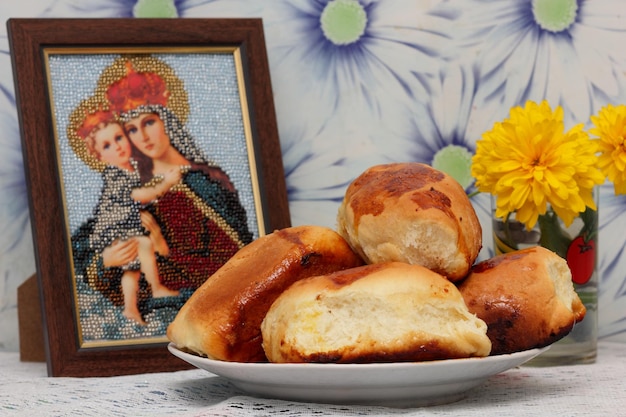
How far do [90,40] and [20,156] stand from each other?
7.9 inches

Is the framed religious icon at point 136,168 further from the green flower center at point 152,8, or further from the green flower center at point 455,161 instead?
the green flower center at point 455,161

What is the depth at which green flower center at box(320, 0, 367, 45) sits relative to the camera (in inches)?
49.0

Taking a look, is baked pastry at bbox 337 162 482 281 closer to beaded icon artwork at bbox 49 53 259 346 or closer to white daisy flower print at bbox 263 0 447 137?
beaded icon artwork at bbox 49 53 259 346

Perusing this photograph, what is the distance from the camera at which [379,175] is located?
84 cm

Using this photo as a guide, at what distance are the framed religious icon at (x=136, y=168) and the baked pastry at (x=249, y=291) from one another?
24 cm

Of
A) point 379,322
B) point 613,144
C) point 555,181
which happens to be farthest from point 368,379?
point 613,144

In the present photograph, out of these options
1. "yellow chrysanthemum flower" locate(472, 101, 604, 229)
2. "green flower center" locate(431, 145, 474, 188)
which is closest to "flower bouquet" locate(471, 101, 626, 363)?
"yellow chrysanthemum flower" locate(472, 101, 604, 229)

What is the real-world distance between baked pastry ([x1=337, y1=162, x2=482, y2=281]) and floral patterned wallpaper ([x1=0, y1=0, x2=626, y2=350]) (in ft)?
1.39

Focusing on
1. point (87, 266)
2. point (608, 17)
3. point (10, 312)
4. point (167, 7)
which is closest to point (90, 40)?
point (167, 7)

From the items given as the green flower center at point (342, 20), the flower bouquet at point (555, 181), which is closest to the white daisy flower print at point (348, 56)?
the green flower center at point (342, 20)

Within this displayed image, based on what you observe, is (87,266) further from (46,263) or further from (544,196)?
(544,196)

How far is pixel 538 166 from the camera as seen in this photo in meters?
0.95

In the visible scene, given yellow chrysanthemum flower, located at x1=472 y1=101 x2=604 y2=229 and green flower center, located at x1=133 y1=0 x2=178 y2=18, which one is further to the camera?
green flower center, located at x1=133 y1=0 x2=178 y2=18

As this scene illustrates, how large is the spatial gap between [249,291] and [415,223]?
0.52ft
